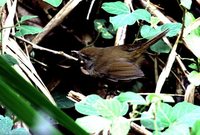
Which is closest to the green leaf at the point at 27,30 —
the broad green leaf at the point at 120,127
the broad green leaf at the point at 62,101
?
the broad green leaf at the point at 62,101

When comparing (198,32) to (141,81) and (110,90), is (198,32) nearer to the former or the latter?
(141,81)

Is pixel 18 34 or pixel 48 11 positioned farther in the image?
pixel 48 11

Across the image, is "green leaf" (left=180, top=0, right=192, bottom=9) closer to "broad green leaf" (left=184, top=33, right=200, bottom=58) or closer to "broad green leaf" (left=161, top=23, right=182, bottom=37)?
"broad green leaf" (left=161, top=23, right=182, bottom=37)

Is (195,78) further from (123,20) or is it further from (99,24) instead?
(99,24)

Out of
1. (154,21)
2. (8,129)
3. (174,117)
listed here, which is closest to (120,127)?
(174,117)

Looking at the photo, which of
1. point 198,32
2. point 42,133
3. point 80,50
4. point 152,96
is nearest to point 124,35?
point 80,50

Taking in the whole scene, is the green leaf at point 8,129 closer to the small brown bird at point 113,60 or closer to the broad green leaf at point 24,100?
the broad green leaf at point 24,100
